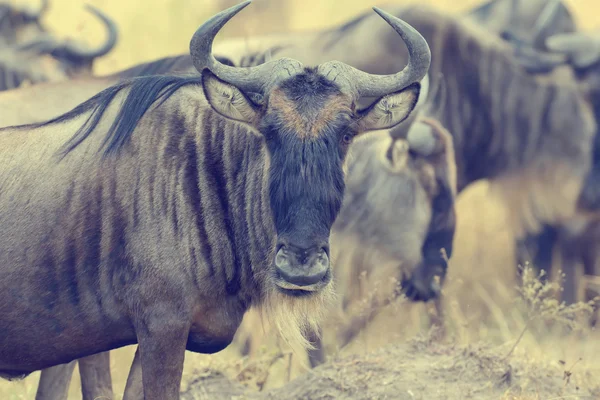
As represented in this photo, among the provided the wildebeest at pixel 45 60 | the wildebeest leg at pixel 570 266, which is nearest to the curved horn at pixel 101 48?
the wildebeest at pixel 45 60

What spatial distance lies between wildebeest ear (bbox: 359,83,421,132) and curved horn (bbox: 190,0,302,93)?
1.10 feet

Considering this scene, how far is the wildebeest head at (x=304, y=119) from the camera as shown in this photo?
3570 millimetres

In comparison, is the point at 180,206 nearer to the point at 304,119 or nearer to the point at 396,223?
the point at 304,119

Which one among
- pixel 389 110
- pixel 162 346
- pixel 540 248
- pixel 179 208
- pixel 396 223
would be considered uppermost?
pixel 389 110

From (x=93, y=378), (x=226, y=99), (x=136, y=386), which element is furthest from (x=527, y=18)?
(x=136, y=386)

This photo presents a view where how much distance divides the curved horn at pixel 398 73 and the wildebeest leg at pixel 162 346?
1.11 metres

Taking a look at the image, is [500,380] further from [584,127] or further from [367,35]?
[584,127]

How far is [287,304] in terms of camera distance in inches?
154

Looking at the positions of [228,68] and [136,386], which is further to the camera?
[136,386]

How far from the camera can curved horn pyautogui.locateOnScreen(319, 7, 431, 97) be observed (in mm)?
3854

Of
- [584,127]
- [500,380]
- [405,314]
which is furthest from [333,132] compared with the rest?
[584,127]

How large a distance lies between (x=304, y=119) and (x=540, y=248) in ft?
18.6

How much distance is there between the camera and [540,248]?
349 inches

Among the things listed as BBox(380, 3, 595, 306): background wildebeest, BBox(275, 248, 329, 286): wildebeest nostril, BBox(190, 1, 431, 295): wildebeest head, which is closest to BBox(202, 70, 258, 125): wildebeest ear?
BBox(190, 1, 431, 295): wildebeest head
